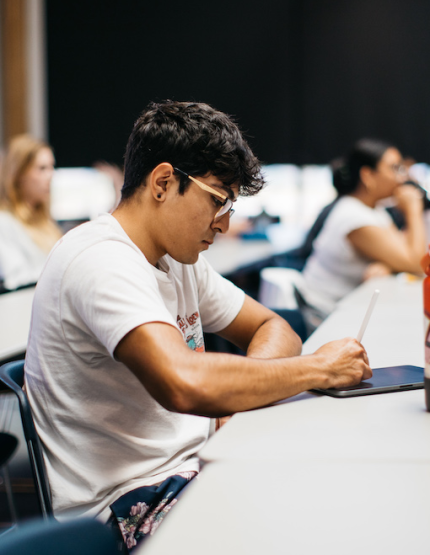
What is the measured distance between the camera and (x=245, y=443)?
0.94m

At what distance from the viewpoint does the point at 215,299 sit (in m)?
1.54

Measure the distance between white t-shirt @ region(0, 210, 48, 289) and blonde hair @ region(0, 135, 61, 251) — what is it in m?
Answer: 0.05

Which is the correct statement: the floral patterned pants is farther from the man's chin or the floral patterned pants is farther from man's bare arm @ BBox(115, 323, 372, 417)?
the man's chin

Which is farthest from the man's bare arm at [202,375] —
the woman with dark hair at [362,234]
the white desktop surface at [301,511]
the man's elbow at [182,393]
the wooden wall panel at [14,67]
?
the wooden wall panel at [14,67]

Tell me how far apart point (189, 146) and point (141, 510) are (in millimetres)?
685

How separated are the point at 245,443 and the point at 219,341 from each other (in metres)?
2.15

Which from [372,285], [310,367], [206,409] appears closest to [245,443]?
[206,409]

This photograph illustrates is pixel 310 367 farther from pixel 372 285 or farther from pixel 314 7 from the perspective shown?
pixel 314 7

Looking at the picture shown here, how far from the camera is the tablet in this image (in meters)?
1.16

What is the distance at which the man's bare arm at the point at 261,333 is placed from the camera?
1.41 metres

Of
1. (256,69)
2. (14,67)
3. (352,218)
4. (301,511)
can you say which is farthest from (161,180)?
(14,67)

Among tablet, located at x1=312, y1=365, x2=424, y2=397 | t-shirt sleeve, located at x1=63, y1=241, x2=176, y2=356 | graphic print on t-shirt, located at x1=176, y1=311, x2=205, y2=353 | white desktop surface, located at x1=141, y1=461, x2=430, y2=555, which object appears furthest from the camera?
graphic print on t-shirt, located at x1=176, y1=311, x2=205, y2=353

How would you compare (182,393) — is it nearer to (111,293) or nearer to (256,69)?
(111,293)

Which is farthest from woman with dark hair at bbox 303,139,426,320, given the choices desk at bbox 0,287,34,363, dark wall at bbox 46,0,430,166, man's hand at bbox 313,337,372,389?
dark wall at bbox 46,0,430,166
